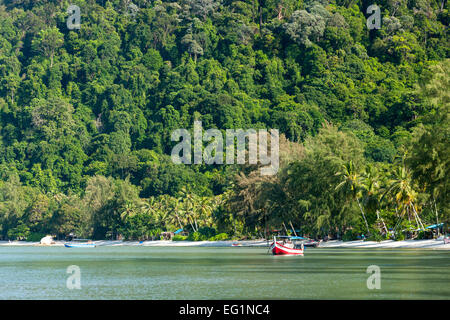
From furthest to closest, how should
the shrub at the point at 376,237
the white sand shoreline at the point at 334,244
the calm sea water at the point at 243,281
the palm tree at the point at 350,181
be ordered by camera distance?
the shrub at the point at 376,237, the palm tree at the point at 350,181, the white sand shoreline at the point at 334,244, the calm sea water at the point at 243,281

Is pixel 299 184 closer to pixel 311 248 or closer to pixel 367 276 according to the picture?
pixel 311 248

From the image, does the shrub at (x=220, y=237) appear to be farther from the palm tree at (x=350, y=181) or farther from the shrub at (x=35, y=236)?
the shrub at (x=35, y=236)

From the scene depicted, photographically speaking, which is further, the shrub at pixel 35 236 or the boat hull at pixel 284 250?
the shrub at pixel 35 236

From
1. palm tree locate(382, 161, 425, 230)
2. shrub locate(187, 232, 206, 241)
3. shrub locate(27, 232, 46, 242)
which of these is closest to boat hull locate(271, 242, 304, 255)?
palm tree locate(382, 161, 425, 230)

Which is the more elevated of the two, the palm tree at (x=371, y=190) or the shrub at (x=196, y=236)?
the palm tree at (x=371, y=190)

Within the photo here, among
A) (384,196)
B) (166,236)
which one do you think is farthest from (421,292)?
(166,236)

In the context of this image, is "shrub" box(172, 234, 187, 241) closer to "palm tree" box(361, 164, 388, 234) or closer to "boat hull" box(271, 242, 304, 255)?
"palm tree" box(361, 164, 388, 234)

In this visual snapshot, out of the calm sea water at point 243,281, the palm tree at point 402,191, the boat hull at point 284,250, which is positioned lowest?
the calm sea water at point 243,281

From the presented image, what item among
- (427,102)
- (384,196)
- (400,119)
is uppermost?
(400,119)

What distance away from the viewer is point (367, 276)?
157 ft

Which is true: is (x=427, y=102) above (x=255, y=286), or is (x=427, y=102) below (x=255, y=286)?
above

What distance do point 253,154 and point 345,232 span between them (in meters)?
16.0

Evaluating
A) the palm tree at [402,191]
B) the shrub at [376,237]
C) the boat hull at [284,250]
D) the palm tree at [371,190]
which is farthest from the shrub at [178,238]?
the boat hull at [284,250]

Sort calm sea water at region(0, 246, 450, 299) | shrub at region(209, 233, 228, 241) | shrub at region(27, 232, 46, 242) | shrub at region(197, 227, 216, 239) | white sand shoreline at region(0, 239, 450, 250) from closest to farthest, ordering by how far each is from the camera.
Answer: calm sea water at region(0, 246, 450, 299), white sand shoreline at region(0, 239, 450, 250), shrub at region(209, 233, 228, 241), shrub at region(197, 227, 216, 239), shrub at region(27, 232, 46, 242)
